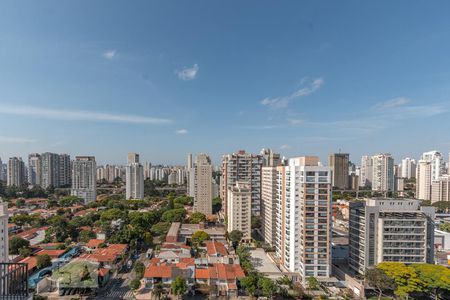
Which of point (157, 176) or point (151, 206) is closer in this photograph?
point (151, 206)

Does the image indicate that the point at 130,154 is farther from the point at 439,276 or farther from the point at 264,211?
the point at 439,276

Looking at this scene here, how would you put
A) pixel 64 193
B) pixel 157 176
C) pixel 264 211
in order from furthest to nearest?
pixel 157 176
pixel 64 193
pixel 264 211

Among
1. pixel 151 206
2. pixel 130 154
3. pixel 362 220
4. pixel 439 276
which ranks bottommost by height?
pixel 151 206

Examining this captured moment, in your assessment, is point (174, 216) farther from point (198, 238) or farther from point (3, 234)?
point (3, 234)

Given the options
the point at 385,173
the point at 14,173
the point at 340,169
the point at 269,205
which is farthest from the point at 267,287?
the point at 14,173

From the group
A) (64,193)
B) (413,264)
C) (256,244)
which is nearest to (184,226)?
(256,244)

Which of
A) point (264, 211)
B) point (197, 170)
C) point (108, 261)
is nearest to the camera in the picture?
point (108, 261)
